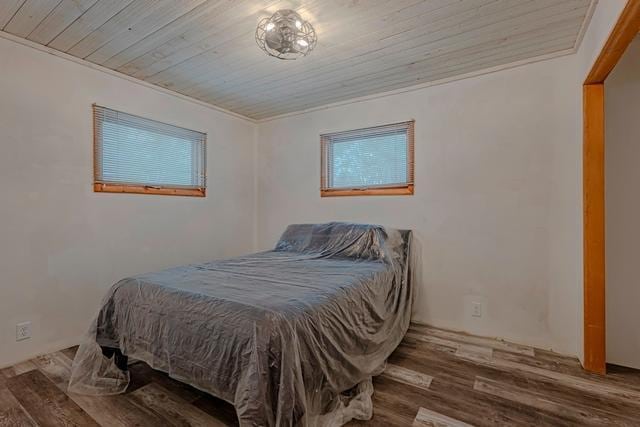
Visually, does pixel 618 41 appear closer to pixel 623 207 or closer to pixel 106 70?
pixel 623 207

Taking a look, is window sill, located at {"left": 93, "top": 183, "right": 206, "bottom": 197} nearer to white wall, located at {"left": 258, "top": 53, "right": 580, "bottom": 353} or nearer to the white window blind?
the white window blind

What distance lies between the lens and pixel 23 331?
2201 millimetres

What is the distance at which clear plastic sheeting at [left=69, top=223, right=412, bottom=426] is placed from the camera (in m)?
1.25

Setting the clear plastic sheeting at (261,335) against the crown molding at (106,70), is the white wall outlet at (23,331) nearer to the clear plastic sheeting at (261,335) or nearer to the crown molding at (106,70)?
the clear plastic sheeting at (261,335)

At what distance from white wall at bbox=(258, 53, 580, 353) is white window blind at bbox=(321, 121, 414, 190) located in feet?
0.36

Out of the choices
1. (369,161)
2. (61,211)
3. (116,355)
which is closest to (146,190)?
(61,211)

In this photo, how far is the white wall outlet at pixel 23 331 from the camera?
2180mm

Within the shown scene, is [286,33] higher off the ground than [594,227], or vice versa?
[286,33]

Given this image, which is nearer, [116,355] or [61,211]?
[116,355]

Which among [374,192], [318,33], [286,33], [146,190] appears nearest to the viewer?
[286,33]

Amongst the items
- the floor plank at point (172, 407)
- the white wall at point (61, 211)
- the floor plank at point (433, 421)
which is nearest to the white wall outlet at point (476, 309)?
the floor plank at point (433, 421)

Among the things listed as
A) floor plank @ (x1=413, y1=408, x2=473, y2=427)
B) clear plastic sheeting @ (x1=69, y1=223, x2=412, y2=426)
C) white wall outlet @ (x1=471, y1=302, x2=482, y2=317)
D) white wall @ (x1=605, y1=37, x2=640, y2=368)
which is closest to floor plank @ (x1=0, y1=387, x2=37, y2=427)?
clear plastic sheeting @ (x1=69, y1=223, x2=412, y2=426)

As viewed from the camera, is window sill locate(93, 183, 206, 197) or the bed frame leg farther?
window sill locate(93, 183, 206, 197)

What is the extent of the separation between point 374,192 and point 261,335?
2.25m
